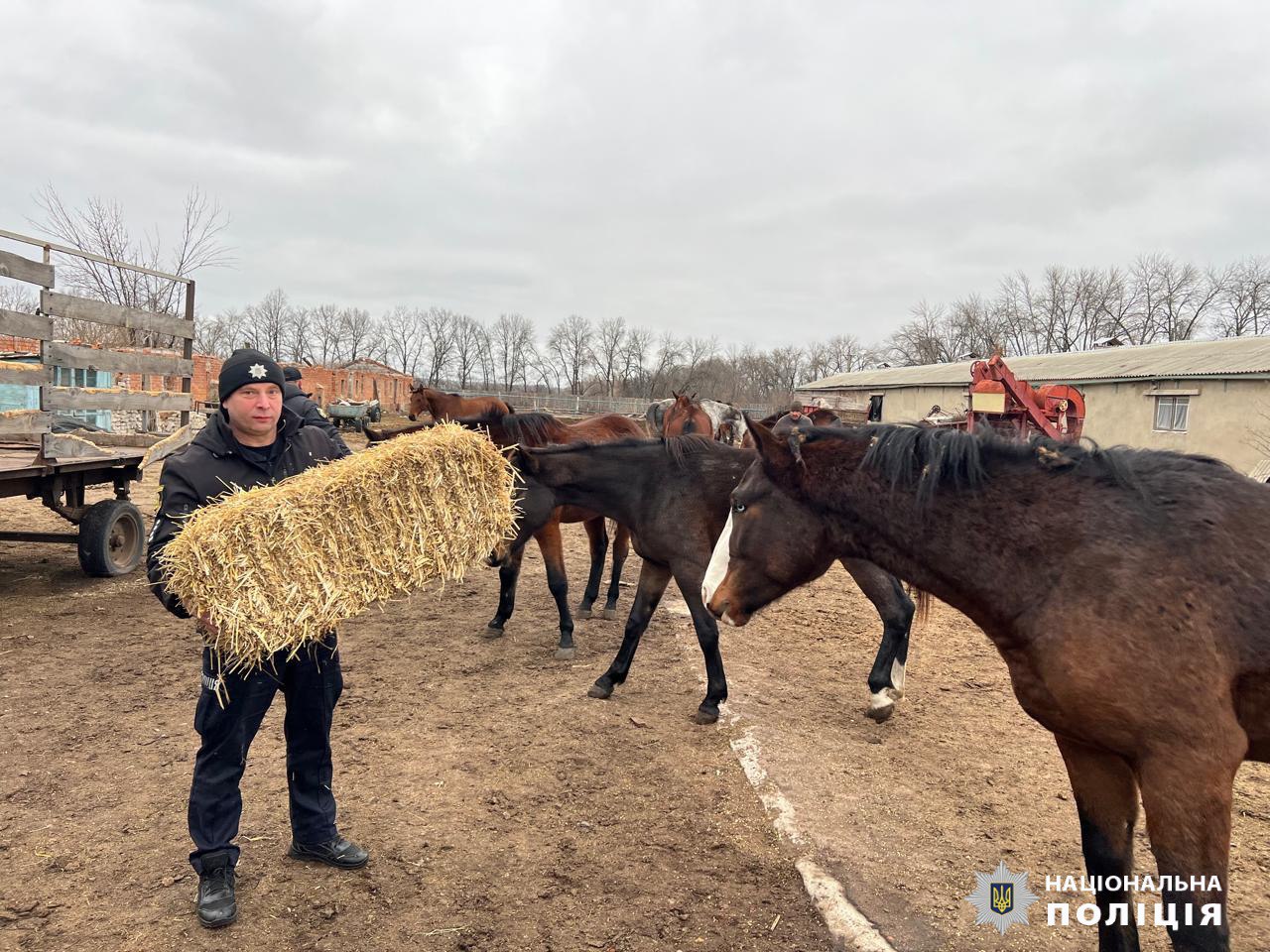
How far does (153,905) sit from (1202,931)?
3419mm

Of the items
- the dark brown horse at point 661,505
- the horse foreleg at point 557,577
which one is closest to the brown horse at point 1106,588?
the dark brown horse at point 661,505

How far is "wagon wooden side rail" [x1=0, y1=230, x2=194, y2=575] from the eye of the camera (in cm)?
566

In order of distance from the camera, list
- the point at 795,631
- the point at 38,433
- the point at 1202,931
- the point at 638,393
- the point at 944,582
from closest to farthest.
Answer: the point at 1202,931 → the point at 944,582 → the point at 38,433 → the point at 795,631 → the point at 638,393

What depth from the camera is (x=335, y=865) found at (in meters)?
2.80

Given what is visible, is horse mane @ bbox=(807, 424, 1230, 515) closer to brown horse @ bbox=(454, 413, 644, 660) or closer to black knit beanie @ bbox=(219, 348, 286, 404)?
black knit beanie @ bbox=(219, 348, 286, 404)

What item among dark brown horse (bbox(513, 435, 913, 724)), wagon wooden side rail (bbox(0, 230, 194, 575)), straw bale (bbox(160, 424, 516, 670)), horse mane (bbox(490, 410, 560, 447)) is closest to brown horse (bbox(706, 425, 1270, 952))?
straw bale (bbox(160, 424, 516, 670))

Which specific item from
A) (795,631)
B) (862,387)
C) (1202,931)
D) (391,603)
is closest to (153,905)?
(1202,931)

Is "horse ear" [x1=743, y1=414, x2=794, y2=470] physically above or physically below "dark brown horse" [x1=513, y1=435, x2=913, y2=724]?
above

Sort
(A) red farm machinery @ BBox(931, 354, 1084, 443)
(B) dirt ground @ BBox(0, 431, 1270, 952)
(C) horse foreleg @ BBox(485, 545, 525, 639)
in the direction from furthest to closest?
(A) red farm machinery @ BBox(931, 354, 1084, 443) < (C) horse foreleg @ BBox(485, 545, 525, 639) < (B) dirt ground @ BBox(0, 431, 1270, 952)

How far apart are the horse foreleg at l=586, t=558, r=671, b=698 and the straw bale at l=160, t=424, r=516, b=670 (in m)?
1.61

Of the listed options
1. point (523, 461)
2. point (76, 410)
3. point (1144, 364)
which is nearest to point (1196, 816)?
point (523, 461)

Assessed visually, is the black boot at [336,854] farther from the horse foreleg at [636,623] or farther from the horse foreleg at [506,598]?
the horse foreleg at [506,598]

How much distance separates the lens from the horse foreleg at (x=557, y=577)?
5699 mm

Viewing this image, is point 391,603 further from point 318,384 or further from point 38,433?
point 318,384
